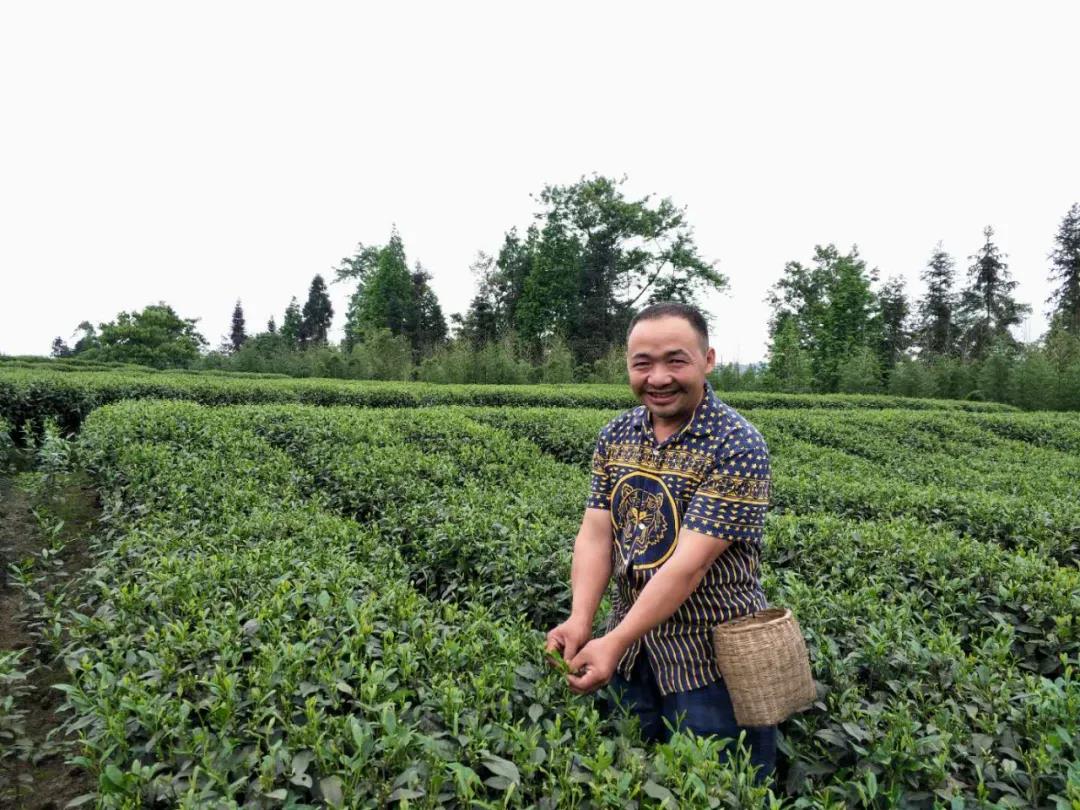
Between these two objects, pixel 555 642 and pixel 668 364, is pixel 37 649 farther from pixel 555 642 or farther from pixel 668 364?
pixel 668 364

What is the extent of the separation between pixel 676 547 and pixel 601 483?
1.28ft

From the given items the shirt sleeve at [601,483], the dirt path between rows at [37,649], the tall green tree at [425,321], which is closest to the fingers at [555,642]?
the shirt sleeve at [601,483]

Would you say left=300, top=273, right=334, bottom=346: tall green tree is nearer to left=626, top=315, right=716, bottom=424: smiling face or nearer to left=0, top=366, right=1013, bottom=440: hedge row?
left=0, top=366, right=1013, bottom=440: hedge row

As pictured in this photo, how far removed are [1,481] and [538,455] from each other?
210 inches

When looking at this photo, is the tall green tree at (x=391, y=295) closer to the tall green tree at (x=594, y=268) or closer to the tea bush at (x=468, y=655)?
the tall green tree at (x=594, y=268)

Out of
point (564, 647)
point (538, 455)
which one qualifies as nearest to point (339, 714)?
point (564, 647)

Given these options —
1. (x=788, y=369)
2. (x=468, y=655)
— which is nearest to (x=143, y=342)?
(x=788, y=369)

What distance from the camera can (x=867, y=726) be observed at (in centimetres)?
173

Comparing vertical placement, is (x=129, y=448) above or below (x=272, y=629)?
above

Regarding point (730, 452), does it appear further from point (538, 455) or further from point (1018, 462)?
point (1018, 462)

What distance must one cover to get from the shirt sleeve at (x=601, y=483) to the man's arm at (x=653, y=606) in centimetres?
38

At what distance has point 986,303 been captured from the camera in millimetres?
37000

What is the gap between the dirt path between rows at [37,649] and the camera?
83.4 inches

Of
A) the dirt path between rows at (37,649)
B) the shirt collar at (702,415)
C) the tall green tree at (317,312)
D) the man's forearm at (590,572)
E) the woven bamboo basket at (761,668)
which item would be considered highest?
the tall green tree at (317,312)
